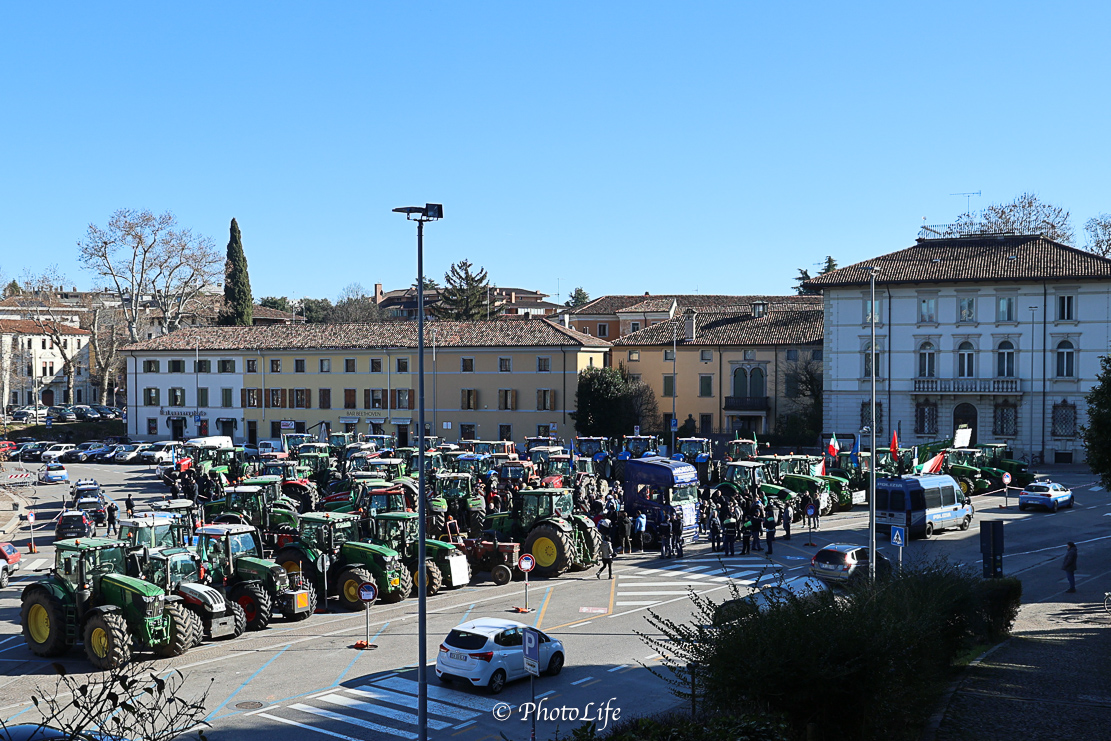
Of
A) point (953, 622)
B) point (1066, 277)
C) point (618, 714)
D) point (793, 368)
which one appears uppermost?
point (1066, 277)

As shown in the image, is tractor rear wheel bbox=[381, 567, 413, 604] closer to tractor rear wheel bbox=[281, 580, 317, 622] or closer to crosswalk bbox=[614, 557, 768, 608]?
tractor rear wheel bbox=[281, 580, 317, 622]

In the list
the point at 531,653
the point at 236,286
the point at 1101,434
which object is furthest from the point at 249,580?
the point at 236,286

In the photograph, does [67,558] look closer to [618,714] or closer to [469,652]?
[469,652]

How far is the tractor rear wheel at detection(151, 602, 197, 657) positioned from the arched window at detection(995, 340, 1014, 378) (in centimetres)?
4947

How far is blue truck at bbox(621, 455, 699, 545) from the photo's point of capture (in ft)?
104

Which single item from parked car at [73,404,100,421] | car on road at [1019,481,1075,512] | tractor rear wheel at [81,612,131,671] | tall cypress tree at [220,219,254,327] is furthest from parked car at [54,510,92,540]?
tall cypress tree at [220,219,254,327]

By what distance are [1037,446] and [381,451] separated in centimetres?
3557

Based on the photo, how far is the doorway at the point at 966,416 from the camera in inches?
2216

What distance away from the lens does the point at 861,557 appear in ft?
78.3

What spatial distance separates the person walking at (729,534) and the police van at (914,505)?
5.34 metres

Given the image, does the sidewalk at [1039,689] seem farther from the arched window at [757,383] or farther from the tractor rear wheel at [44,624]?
the arched window at [757,383]

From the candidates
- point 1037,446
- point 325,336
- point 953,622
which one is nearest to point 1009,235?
point 1037,446

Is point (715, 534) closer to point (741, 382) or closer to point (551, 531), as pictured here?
point (551, 531)

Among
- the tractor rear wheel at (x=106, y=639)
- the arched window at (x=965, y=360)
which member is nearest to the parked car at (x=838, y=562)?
the tractor rear wheel at (x=106, y=639)
